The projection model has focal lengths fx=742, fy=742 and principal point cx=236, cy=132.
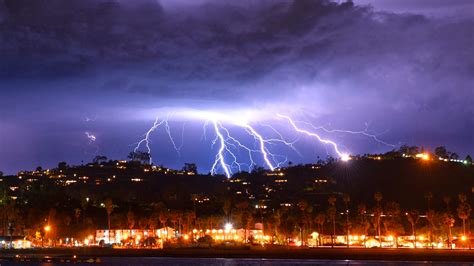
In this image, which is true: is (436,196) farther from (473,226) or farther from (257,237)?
(257,237)

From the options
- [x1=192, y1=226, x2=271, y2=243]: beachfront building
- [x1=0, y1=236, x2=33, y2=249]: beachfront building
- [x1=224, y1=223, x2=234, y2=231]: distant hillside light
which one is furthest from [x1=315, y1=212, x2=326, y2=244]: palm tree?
[x1=0, y1=236, x2=33, y2=249]: beachfront building

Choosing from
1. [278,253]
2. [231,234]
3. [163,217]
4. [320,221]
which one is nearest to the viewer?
[278,253]

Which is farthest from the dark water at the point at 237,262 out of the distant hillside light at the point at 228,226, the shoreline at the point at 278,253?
the distant hillside light at the point at 228,226

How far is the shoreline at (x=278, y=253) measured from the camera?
310ft

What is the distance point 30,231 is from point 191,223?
3172 centimetres

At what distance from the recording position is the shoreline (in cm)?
9444

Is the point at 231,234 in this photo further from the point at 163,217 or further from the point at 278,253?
the point at 278,253

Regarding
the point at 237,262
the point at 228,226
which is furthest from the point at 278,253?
the point at 228,226

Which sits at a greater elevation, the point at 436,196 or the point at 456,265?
the point at 436,196

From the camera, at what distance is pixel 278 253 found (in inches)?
4114

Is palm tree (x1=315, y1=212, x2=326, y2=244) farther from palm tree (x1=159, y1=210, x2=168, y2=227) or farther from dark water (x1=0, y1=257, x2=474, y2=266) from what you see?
dark water (x1=0, y1=257, x2=474, y2=266)

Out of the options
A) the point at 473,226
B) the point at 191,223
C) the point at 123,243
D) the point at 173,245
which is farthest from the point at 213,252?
the point at 473,226

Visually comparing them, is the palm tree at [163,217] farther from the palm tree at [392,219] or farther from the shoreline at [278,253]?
the palm tree at [392,219]

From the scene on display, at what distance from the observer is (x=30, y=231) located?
135m
